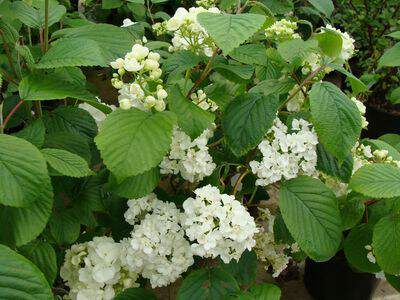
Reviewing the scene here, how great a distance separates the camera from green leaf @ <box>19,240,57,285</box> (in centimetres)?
100

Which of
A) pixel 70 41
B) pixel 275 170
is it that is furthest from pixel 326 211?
pixel 70 41

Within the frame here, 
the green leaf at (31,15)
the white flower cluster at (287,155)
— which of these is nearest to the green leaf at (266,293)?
the white flower cluster at (287,155)

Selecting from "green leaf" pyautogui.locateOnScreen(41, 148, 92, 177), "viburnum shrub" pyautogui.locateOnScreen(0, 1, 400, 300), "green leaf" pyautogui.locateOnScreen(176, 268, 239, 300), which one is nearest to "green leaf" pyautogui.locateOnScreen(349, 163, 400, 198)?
"viburnum shrub" pyautogui.locateOnScreen(0, 1, 400, 300)

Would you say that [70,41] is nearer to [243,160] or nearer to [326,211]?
[243,160]

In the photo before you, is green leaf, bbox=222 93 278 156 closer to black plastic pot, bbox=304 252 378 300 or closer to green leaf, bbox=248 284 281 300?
green leaf, bbox=248 284 281 300

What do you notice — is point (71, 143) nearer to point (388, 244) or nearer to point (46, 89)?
point (46, 89)

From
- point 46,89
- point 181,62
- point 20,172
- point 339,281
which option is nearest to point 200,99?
point 181,62

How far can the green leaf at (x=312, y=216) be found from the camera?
3.46ft

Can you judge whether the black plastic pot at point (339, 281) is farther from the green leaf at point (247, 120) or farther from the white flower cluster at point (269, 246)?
the green leaf at point (247, 120)

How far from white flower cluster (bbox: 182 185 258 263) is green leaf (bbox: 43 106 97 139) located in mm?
362

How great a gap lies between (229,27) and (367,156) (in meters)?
0.55

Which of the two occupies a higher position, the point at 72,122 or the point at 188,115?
the point at 188,115

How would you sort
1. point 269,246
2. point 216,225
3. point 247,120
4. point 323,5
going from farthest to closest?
point 323,5
point 269,246
point 247,120
point 216,225

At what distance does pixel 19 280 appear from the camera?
2.27ft
